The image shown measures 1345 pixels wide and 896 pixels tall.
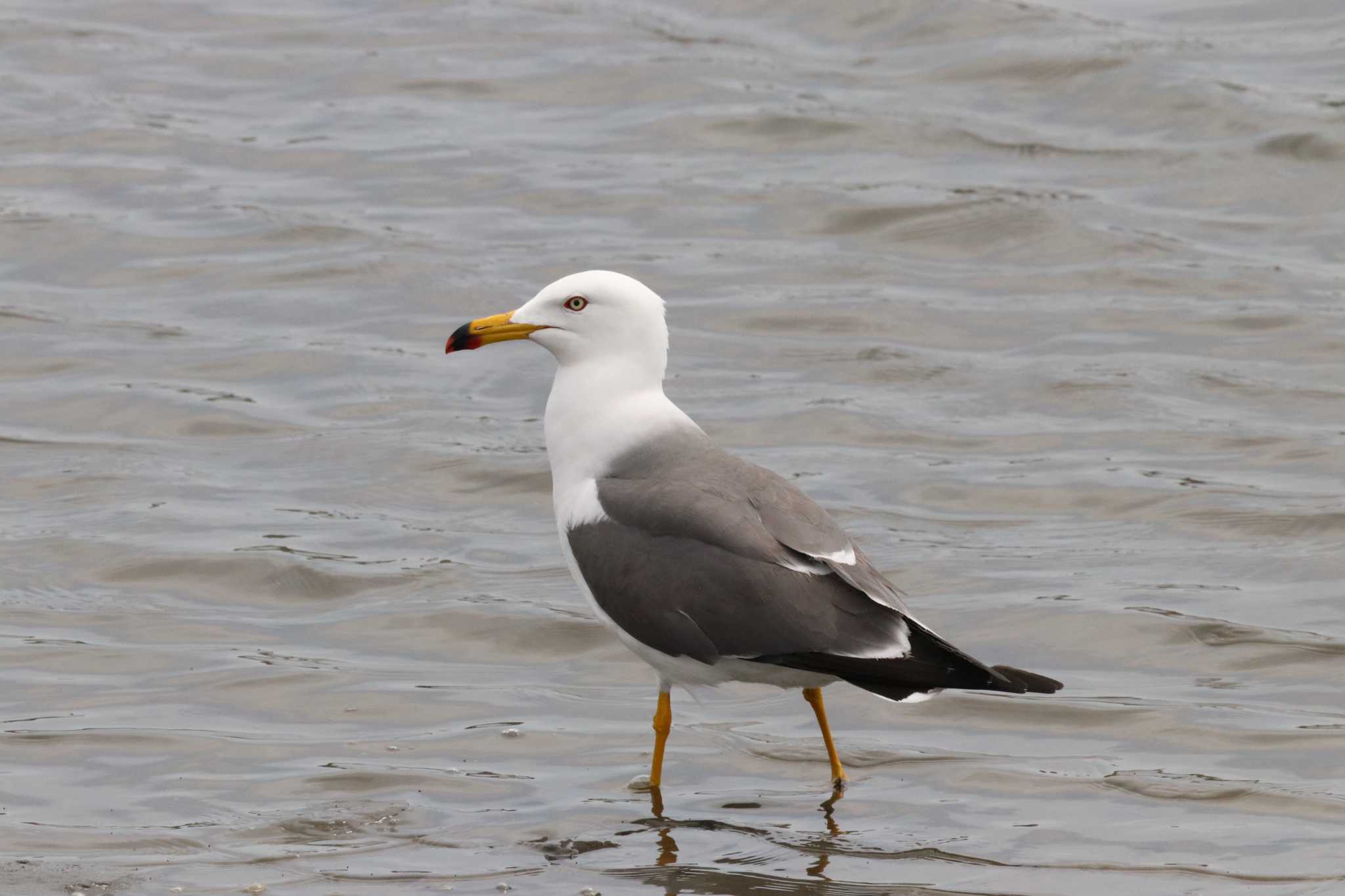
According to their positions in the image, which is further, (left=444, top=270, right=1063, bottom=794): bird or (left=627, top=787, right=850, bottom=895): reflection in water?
(left=444, top=270, right=1063, bottom=794): bird

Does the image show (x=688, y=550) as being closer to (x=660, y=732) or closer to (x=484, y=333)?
(x=660, y=732)

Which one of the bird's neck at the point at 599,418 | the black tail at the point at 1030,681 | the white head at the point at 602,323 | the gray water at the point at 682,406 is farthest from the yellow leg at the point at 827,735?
the white head at the point at 602,323

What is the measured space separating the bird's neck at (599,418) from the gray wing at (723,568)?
134 millimetres

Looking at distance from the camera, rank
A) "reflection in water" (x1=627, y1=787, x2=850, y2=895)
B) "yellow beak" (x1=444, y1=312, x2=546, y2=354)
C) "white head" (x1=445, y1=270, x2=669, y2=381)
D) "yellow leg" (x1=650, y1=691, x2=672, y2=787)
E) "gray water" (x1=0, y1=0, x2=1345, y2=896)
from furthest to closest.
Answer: "yellow beak" (x1=444, y1=312, x2=546, y2=354)
"white head" (x1=445, y1=270, x2=669, y2=381)
"yellow leg" (x1=650, y1=691, x2=672, y2=787)
"gray water" (x1=0, y1=0, x2=1345, y2=896)
"reflection in water" (x1=627, y1=787, x2=850, y2=895)

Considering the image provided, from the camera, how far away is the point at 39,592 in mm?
8641

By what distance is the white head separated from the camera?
274 inches

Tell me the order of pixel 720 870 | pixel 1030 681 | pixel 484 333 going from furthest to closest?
pixel 484 333
pixel 1030 681
pixel 720 870

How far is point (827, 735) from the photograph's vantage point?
6637mm

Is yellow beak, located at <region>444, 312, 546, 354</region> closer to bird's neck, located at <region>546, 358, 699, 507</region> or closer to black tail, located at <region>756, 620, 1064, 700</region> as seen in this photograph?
bird's neck, located at <region>546, 358, 699, 507</region>

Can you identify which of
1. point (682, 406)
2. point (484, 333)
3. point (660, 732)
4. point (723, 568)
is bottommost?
point (660, 732)

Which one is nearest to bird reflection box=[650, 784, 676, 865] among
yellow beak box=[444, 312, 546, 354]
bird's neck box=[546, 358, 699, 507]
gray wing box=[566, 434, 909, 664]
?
gray wing box=[566, 434, 909, 664]

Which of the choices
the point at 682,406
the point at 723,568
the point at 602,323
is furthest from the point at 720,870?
the point at 682,406

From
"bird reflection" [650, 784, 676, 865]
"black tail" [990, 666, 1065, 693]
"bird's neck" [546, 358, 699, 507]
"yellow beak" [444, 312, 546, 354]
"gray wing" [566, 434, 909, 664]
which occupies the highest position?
"yellow beak" [444, 312, 546, 354]

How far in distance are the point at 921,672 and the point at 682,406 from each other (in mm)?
5111
